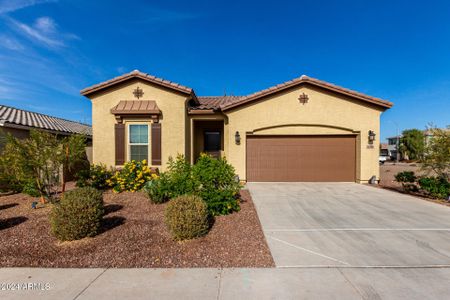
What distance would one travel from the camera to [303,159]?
10492 millimetres

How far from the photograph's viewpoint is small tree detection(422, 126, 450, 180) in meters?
7.30

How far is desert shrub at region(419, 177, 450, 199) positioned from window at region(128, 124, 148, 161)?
11010mm

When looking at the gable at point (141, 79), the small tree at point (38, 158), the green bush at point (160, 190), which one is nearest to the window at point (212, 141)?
the gable at point (141, 79)

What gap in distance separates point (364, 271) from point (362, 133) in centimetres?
874

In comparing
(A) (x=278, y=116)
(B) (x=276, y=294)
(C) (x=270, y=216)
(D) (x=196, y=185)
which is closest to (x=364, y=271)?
(B) (x=276, y=294)

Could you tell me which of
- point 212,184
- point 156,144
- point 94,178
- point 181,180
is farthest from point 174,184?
point 94,178

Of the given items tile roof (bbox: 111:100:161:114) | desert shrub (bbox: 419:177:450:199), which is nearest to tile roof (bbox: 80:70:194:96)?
tile roof (bbox: 111:100:161:114)

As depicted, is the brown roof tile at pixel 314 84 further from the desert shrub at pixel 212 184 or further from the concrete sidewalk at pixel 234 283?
the concrete sidewalk at pixel 234 283

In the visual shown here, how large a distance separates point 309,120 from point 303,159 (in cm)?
191

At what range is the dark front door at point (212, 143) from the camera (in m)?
12.4

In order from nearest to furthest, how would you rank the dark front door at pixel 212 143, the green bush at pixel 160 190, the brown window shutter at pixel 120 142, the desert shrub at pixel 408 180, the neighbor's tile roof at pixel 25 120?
the green bush at pixel 160 190, the desert shrub at pixel 408 180, the neighbor's tile roof at pixel 25 120, the brown window shutter at pixel 120 142, the dark front door at pixel 212 143

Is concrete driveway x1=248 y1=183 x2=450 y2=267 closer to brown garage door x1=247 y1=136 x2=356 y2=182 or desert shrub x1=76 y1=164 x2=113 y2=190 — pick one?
brown garage door x1=247 y1=136 x2=356 y2=182

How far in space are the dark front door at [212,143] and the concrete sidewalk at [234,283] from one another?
941 cm

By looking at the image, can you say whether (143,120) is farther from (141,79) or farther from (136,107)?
(141,79)
